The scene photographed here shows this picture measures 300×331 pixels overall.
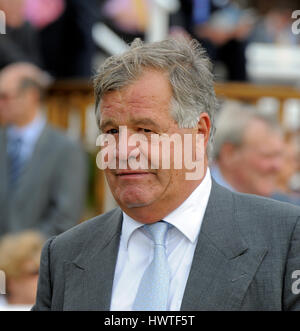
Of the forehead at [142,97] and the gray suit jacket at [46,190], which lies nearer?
the forehead at [142,97]

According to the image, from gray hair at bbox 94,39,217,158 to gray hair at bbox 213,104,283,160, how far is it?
2.74 m

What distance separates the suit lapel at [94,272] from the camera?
7.73 ft

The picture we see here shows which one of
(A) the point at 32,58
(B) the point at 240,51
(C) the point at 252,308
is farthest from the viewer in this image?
(B) the point at 240,51

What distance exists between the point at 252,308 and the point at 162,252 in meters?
0.32

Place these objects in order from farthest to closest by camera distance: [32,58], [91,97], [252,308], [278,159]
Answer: [91,97] → [32,58] → [278,159] → [252,308]

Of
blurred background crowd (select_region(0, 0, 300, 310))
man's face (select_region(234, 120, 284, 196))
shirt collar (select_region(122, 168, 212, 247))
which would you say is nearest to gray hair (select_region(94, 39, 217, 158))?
shirt collar (select_region(122, 168, 212, 247))

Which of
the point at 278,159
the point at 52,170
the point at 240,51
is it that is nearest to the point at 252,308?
the point at 278,159

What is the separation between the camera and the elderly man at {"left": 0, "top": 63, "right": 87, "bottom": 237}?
5.64 m

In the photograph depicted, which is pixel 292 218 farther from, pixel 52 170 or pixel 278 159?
pixel 52 170

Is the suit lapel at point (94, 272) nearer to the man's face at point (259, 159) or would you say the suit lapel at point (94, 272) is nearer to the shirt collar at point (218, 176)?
the shirt collar at point (218, 176)

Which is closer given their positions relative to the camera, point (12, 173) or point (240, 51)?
point (12, 173)

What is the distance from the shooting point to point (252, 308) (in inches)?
85.1

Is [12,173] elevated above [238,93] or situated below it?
below

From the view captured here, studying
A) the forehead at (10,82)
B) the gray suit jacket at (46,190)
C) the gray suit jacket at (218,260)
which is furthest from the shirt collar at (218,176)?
the gray suit jacket at (218,260)
